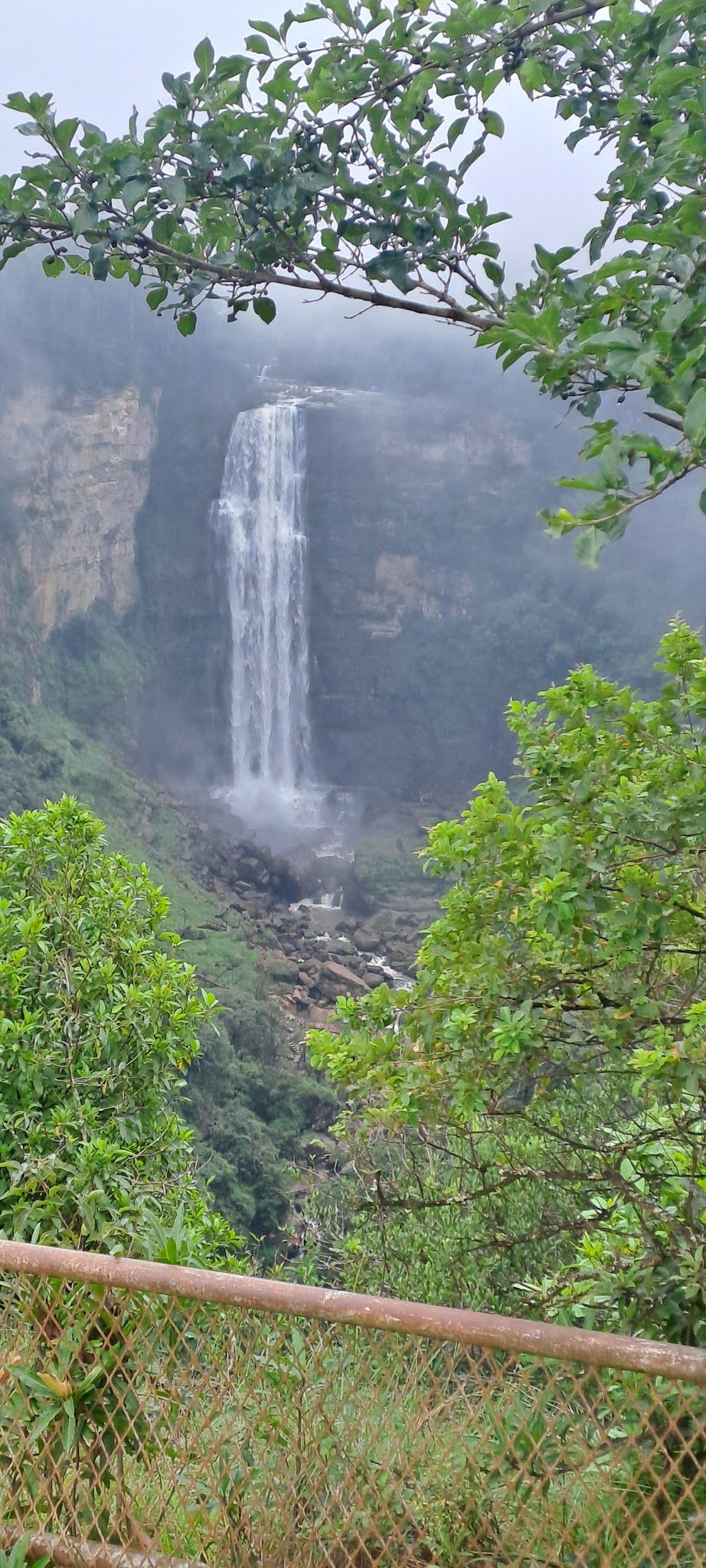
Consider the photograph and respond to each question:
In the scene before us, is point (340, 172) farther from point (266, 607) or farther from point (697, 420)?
point (266, 607)

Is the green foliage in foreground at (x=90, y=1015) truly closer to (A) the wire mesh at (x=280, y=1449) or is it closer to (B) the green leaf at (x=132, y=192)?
(A) the wire mesh at (x=280, y=1449)

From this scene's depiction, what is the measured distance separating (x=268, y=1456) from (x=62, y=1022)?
117 cm

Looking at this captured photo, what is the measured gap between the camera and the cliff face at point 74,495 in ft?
106

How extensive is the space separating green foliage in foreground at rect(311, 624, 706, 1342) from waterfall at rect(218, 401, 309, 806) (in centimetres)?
3192

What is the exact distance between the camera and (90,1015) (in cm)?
247

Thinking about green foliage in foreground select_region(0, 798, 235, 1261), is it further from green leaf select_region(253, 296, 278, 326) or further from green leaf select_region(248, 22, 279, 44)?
green leaf select_region(248, 22, 279, 44)

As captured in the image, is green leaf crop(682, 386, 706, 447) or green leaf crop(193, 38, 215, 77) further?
A: green leaf crop(193, 38, 215, 77)

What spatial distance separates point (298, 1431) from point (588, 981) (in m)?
0.93

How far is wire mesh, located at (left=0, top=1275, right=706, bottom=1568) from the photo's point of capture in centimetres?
126

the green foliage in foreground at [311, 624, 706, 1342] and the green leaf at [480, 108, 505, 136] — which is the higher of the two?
the green leaf at [480, 108, 505, 136]

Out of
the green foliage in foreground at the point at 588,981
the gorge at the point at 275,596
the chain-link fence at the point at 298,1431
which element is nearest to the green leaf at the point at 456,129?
the green foliage in foreground at the point at 588,981

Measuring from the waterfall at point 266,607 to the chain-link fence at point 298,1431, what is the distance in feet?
107

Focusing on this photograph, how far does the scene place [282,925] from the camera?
1070 inches

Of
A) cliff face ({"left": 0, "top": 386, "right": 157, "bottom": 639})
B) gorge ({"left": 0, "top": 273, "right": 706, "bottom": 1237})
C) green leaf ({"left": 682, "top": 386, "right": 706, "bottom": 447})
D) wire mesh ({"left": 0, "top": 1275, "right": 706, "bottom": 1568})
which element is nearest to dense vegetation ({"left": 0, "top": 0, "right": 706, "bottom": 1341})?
green leaf ({"left": 682, "top": 386, "right": 706, "bottom": 447})
